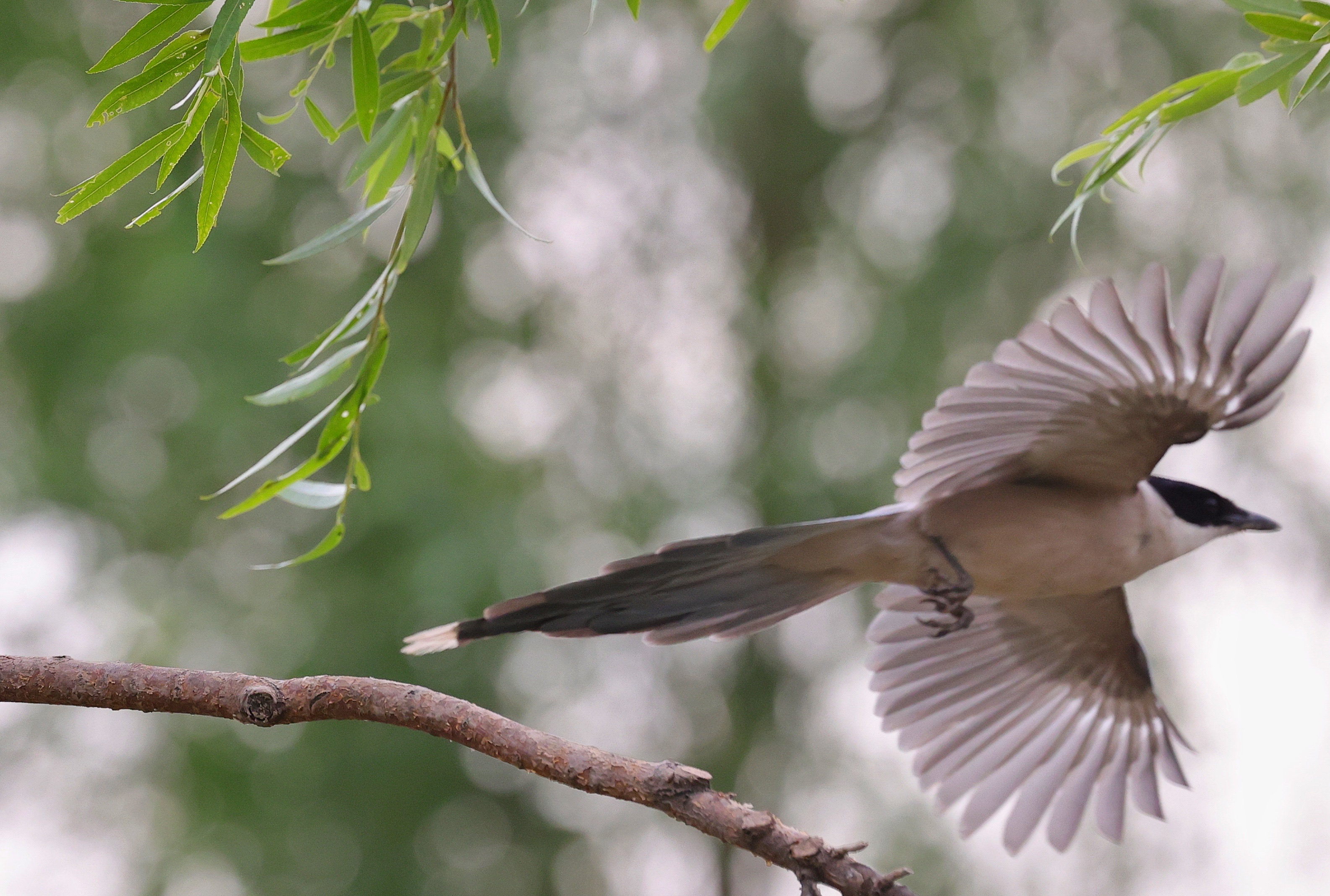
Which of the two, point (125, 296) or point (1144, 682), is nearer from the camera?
point (1144, 682)

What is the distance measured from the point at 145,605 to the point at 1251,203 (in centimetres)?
446

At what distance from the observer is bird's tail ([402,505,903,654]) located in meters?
1.76

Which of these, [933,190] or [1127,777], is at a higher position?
[933,190]

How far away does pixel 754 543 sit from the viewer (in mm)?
2070

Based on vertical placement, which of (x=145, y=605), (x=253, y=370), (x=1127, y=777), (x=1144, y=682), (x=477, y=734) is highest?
(x=253, y=370)

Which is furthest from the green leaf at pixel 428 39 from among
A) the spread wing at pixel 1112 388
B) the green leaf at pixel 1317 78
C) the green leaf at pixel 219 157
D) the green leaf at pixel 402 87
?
the spread wing at pixel 1112 388

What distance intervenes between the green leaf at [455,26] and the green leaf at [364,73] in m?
0.10

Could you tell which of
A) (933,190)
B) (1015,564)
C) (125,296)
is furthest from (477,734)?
(933,190)

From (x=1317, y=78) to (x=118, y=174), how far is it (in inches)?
48.5

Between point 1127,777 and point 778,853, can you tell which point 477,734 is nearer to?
point 778,853

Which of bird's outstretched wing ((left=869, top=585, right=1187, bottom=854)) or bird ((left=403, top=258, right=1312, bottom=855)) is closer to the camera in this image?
bird ((left=403, top=258, right=1312, bottom=855))

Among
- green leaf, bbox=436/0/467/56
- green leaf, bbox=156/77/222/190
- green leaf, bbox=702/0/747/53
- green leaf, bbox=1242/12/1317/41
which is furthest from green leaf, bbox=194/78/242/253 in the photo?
green leaf, bbox=1242/12/1317/41

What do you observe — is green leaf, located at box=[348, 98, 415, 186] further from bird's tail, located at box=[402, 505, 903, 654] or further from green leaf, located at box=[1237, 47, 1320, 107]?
green leaf, located at box=[1237, 47, 1320, 107]

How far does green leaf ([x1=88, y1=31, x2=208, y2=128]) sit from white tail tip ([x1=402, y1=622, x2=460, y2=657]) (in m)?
0.88
